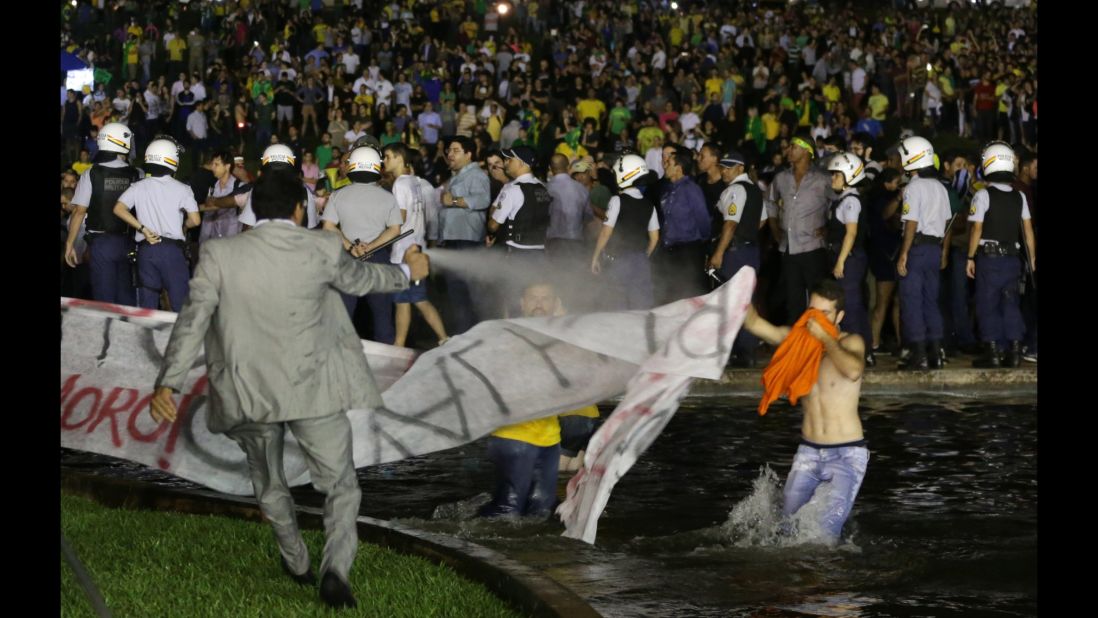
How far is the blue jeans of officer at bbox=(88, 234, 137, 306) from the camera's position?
45.4ft

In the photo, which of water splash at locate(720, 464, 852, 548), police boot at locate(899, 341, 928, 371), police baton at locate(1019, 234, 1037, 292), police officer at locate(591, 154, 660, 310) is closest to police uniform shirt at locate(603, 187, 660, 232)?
police officer at locate(591, 154, 660, 310)

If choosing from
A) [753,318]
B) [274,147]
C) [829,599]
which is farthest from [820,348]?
[274,147]

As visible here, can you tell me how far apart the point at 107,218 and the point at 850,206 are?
5927 millimetres

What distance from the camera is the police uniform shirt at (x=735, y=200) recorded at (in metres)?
14.4

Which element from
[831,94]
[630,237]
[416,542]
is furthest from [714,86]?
[416,542]

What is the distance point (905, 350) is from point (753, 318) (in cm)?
693

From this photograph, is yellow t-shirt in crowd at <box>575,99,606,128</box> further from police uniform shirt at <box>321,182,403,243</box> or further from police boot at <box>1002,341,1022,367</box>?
police uniform shirt at <box>321,182,403,243</box>

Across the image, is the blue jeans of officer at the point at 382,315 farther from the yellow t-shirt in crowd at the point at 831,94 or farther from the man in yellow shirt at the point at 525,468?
the yellow t-shirt in crowd at the point at 831,94

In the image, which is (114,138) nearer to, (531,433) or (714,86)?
(531,433)

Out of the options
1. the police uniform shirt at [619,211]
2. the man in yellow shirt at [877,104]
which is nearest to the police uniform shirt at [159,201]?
the police uniform shirt at [619,211]

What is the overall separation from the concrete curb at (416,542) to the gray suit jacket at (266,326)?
932mm

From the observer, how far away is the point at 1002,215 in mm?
14203

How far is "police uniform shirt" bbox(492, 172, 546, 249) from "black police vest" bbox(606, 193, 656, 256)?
74 cm

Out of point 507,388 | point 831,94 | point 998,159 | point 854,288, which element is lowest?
point 507,388
